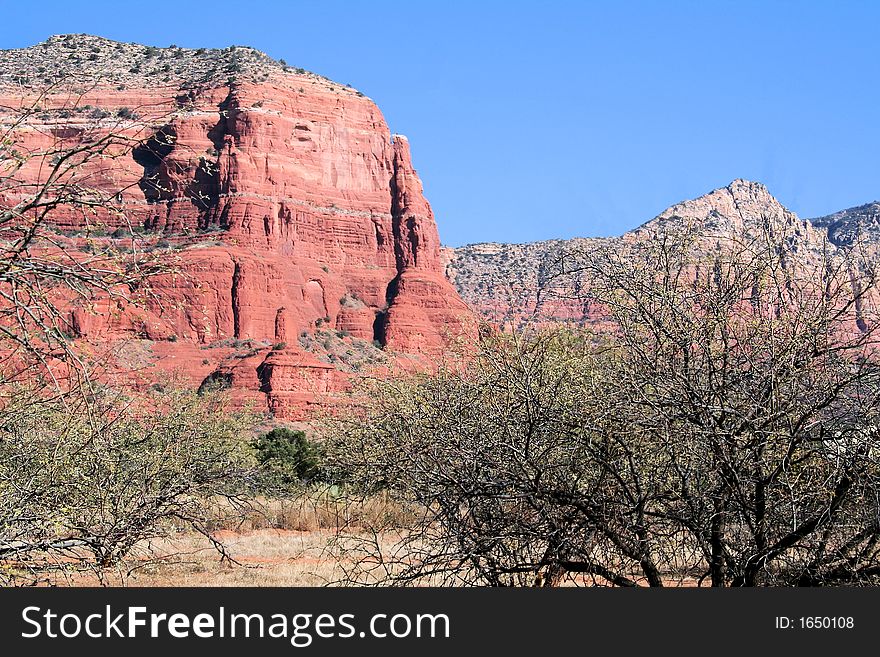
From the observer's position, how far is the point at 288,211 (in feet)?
324

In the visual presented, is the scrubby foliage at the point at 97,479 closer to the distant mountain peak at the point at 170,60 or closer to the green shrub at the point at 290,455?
the green shrub at the point at 290,455

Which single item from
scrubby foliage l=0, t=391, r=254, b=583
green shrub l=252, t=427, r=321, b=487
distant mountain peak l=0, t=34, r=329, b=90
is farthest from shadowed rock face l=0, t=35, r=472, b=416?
scrubby foliage l=0, t=391, r=254, b=583

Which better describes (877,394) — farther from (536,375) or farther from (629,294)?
(536,375)

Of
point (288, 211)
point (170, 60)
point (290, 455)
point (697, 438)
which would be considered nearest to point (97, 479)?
point (697, 438)

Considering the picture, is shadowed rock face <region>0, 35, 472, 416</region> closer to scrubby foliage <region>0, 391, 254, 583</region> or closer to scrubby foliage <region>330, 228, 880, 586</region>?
scrubby foliage <region>0, 391, 254, 583</region>

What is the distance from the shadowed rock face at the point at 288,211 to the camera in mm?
88438

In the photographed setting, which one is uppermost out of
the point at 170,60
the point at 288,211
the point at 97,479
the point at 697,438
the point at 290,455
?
the point at 170,60

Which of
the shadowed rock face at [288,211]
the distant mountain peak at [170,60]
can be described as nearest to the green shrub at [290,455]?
the shadowed rock face at [288,211]

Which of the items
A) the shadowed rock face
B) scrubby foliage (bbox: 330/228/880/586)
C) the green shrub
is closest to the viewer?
scrubby foliage (bbox: 330/228/880/586)

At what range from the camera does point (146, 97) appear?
3757 inches

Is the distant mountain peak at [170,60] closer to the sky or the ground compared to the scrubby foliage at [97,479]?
closer to the sky

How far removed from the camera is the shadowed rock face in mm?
88438

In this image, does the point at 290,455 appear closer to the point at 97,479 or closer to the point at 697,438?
the point at 97,479

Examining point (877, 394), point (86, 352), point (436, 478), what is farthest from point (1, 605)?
point (877, 394)
